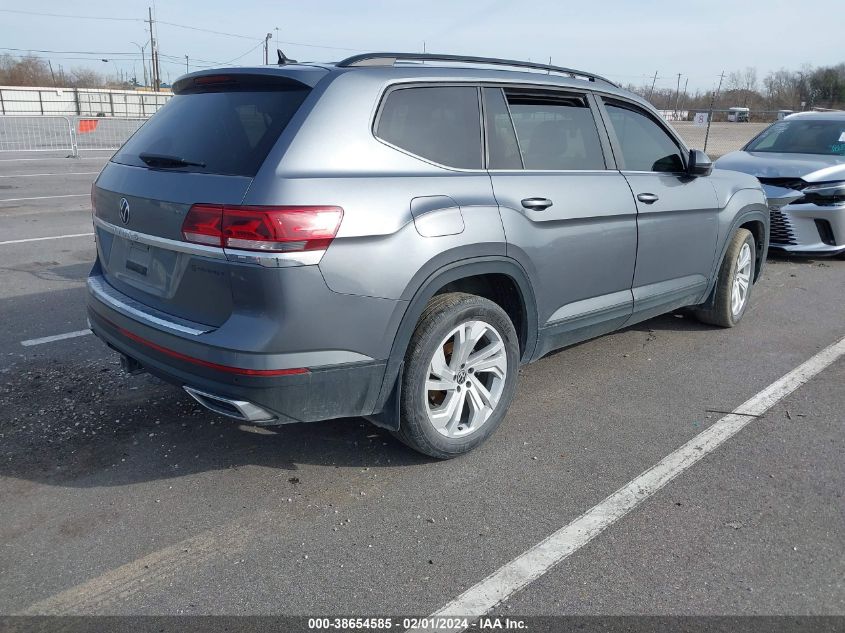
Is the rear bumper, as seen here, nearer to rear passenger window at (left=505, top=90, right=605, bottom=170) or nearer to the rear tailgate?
the rear tailgate

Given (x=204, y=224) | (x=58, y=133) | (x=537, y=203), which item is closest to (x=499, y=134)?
(x=537, y=203)

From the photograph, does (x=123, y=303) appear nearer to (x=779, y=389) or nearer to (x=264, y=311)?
(x=264, y=311)

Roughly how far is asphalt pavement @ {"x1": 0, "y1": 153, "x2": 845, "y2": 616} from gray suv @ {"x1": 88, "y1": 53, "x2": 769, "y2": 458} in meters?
0.42

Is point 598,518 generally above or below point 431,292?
below

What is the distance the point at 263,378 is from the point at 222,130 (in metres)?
1.18

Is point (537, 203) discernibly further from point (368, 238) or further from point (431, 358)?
point (368, 238)

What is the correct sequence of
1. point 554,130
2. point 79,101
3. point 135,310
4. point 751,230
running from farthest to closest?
point 79,101, point 751,230, point 554,130, point 135,310

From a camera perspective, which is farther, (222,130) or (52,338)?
(52,338)

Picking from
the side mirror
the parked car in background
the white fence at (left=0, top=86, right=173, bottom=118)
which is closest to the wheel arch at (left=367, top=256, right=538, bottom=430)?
the side mirror

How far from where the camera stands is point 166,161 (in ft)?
10.8

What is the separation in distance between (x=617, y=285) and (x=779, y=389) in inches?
51.4

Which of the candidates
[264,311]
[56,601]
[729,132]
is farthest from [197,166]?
[729,132]

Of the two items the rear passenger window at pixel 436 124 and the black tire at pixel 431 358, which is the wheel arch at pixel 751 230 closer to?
the black tire at pixel 431 358

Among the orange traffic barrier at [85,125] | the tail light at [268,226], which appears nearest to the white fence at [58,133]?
the orange traffic barrier at [85,125]
